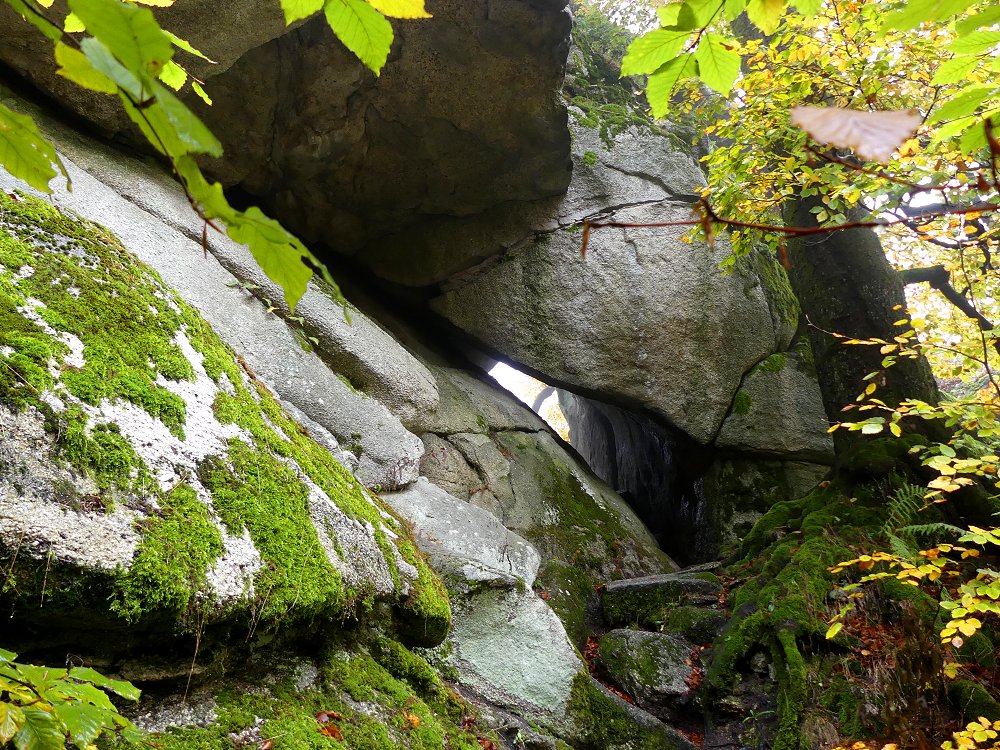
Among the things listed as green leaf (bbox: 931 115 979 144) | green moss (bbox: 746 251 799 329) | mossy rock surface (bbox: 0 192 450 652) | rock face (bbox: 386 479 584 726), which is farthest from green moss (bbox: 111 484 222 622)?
green moss (bbox: 746 251 799 329)

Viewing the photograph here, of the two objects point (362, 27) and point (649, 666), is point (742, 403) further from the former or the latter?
point (362, 27)

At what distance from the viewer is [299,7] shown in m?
1.14

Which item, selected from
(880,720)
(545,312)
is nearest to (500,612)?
(880,720)

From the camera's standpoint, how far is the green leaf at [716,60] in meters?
1.38

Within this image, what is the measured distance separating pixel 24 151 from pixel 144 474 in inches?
52.0

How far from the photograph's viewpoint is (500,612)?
15.4 feet

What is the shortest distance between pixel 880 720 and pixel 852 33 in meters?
5.70

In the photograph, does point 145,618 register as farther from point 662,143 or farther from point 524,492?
point 662,143

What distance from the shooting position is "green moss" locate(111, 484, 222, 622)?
183 cm

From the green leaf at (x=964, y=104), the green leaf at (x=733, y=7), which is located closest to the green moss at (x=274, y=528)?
the green leaf at (x=733, y=7)

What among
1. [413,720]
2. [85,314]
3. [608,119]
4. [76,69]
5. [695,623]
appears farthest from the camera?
[608,119]

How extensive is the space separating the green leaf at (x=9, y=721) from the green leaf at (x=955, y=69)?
238 cm

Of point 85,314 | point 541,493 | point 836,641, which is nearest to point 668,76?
point 85,314

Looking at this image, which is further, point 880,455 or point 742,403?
point 742,403
